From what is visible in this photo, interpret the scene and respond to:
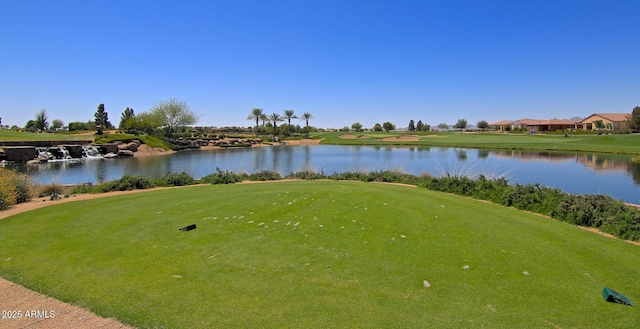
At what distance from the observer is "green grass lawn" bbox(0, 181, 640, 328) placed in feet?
13.9

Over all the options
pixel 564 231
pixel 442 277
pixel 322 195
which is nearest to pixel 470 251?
pixel 442 277

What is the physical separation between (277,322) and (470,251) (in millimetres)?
4084

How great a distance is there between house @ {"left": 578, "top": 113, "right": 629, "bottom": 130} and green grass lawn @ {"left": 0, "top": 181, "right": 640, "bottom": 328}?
113 metres

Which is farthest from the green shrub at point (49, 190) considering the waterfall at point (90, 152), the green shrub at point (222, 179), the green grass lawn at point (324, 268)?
the waterfall at point (90, 152)

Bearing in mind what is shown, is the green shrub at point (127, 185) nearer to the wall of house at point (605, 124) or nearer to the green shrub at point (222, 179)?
the green shrub at point (222, 179)

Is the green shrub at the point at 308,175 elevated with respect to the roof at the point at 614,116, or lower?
lower

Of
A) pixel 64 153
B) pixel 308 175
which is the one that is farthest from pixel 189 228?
pixel 64 153

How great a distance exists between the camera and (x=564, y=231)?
832 centimetres

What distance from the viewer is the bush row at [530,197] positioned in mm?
9102

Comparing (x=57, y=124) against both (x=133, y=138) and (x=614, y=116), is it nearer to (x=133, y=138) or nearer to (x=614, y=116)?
(x=133, y=138)

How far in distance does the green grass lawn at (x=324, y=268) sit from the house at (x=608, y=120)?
113m

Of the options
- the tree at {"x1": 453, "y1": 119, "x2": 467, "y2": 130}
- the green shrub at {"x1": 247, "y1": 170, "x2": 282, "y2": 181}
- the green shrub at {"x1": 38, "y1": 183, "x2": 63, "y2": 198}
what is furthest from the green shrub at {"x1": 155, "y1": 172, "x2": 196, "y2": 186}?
the tree at {"x1": 453, "y1": 119, "x2": 467, "y2": 130}

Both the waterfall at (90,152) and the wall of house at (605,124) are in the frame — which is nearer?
the waterfall at (90,152)

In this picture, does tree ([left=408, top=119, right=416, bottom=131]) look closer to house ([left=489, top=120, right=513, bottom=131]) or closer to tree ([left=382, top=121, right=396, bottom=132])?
tree ([left=382, top=121, right=396, bottom=132])
